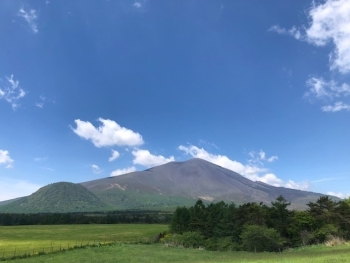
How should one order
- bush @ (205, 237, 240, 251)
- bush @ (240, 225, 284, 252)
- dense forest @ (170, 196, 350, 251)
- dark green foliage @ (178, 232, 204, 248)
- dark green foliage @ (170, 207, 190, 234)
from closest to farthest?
bush @ (240, 225, 284, 252), dense forest @ (170, 196, 350, 251), bush @ (205, 237, 240, 251), dark green foliage @ (178, 232, 204, 248), dark green foliage @ (170, 207, 190, 234)

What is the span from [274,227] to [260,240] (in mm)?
9274

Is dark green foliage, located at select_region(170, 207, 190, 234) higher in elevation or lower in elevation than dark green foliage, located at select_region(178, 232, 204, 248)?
higher

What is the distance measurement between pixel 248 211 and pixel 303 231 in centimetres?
1061

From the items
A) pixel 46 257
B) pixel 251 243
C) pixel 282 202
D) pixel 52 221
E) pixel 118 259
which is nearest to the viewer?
pixel 118 259

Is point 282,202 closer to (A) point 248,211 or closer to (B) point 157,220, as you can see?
(A) point 248,211

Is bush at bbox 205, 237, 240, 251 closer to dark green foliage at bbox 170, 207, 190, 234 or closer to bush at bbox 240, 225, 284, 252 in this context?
bush at bbox 240, 225, 284, 252

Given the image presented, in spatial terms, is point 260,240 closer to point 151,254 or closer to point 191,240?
point 191,240

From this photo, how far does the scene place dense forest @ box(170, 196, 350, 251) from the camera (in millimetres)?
53688

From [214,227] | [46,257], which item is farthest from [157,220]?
[46,257]

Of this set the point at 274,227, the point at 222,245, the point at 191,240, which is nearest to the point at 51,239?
the point at 191,240

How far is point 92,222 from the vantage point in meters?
144

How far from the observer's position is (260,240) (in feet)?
174

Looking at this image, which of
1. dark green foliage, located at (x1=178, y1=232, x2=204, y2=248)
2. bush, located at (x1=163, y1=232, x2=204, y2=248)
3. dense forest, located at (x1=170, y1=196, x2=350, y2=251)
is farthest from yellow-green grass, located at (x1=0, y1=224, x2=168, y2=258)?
dense forest, located at (x1=170, y1=196, x2=350, y2=251)

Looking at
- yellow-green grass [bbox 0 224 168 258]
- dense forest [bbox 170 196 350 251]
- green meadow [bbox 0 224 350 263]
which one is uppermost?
dense forest [bbox 170 196 350 251]
